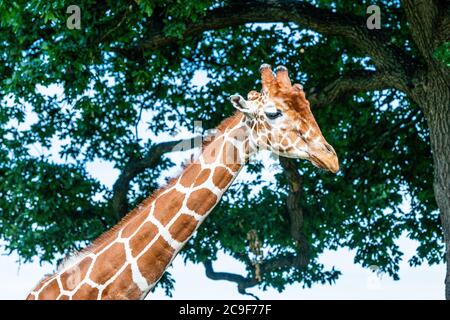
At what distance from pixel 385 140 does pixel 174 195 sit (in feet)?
32.1

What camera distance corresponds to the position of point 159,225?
7.41m

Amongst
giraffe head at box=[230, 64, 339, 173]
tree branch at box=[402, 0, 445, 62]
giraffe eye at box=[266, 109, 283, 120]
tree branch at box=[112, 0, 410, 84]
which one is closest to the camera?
giraffe head at box=[230, 64, 339, 173]

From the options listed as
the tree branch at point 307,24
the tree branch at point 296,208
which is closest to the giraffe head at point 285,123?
the tree branch at point 307,24

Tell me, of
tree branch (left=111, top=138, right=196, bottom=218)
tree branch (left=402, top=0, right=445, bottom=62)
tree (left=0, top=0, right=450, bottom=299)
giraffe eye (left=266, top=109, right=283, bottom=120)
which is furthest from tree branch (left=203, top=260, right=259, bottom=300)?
giraffe eye (left=266, top=109, right=283, bottom=120)

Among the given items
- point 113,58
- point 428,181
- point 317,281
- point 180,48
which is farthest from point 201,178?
point 317,281

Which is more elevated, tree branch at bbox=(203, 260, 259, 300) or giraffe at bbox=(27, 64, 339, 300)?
tree branch at bbox=(203, 260, 259, 300)

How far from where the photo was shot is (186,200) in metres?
7.46

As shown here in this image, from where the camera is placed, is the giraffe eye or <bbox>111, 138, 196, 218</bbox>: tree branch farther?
<bbox>111, 138, 196, 218</bbox>: tree branch

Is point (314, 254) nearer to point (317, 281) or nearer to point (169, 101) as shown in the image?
point (317, 281)

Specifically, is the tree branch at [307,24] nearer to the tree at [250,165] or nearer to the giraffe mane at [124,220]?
the tree at [250,165]

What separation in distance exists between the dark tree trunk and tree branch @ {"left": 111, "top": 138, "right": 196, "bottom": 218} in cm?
562

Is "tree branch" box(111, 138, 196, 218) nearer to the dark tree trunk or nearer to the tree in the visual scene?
the tree

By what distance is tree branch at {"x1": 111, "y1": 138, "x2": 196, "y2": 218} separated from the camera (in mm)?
17094

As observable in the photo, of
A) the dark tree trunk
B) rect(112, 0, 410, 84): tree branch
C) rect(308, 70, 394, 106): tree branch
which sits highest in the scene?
rect(112, 0, 410, 84): tree branch
